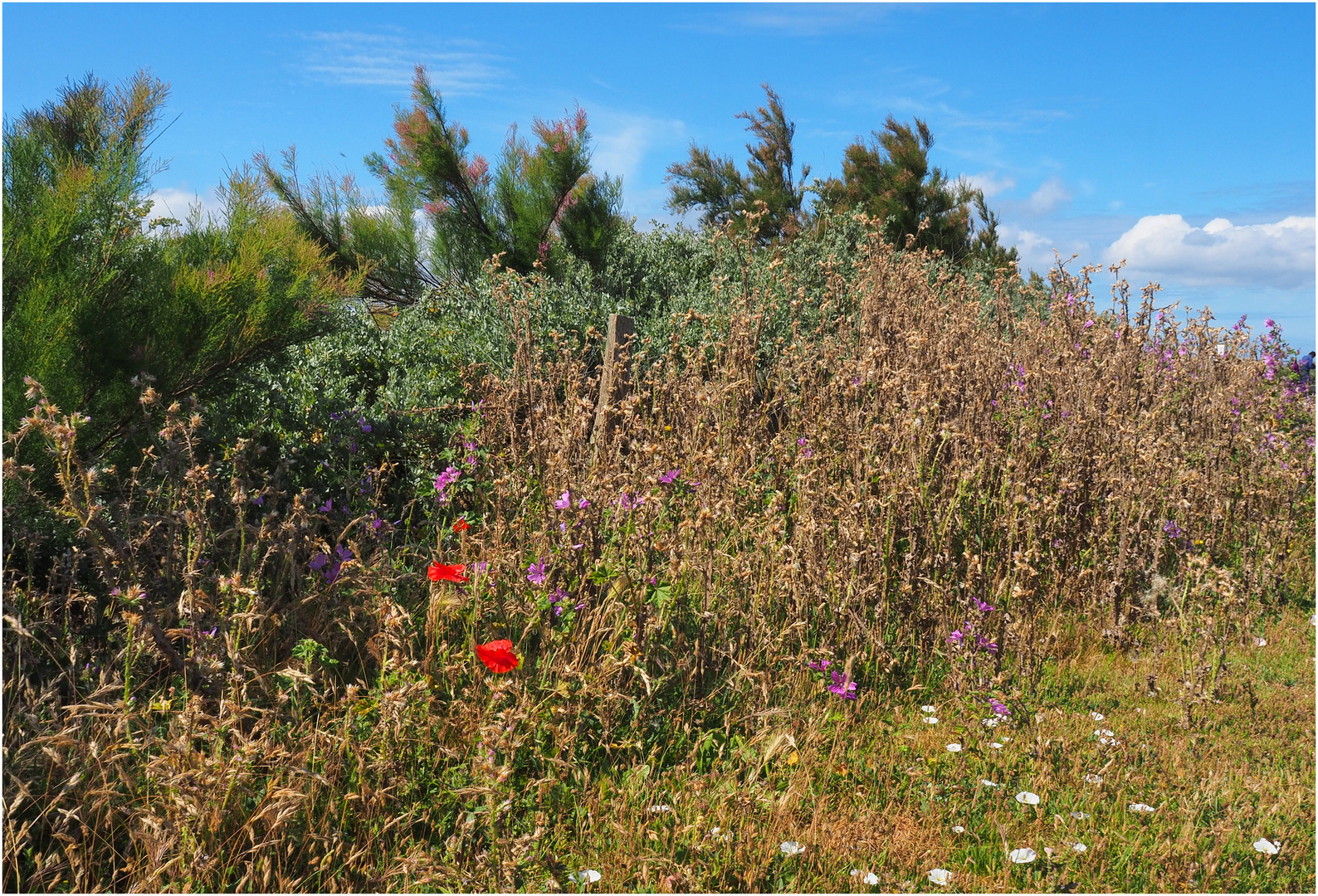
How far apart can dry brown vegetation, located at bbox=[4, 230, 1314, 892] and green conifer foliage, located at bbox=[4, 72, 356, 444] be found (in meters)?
0.21

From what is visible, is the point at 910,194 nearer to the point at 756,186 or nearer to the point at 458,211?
the point at 756,186

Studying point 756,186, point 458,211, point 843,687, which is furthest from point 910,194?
point 843,687

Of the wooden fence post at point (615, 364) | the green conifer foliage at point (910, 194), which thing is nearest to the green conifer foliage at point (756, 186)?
the green conifer foliage at point (910, 194)

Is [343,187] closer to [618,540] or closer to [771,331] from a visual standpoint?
[771,331]

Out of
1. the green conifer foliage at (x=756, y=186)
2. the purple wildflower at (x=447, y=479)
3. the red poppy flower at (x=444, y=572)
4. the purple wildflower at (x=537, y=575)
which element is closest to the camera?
the red poppy flower at (x=444, y=572)

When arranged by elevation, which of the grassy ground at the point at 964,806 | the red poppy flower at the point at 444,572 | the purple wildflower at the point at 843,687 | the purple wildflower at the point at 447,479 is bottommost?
the grassy ground at the point at 964,806

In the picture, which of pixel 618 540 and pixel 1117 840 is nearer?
pixel 1117 840

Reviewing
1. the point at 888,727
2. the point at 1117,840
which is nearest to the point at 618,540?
the point at 888,727

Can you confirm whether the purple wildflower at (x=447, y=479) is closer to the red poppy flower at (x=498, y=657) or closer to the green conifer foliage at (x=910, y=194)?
the red poppy flower at (x=498, y=657)

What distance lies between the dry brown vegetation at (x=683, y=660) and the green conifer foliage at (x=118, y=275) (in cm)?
21

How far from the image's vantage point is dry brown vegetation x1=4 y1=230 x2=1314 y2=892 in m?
2.01

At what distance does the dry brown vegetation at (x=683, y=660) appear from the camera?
2012 mm

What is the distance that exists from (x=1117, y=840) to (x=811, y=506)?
1.42 metres

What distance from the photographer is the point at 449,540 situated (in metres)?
3.54
